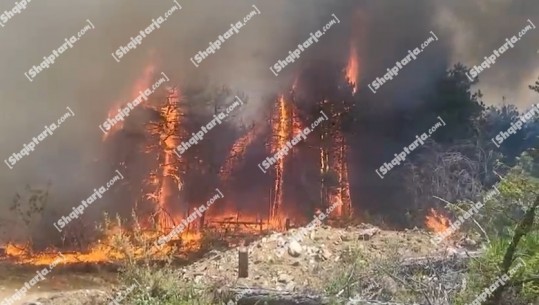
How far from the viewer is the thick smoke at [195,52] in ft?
24.9

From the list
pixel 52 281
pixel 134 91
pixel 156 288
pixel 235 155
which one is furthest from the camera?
pixel 235 155

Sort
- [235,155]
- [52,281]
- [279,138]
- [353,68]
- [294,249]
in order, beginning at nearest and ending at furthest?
[52,281] < [294,249] < [235,155] < [279,138] < [353,68]

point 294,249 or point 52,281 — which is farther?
point 294,249

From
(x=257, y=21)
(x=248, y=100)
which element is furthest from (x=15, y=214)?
(x=257, y=21)

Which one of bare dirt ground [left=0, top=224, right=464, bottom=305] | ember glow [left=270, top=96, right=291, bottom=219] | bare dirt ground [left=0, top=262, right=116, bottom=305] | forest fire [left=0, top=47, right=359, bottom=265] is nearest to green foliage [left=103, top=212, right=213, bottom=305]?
bare dirt ground [left=0, top=224, right=464, bottom=305]

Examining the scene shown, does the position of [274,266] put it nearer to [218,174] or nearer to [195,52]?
[218,174]

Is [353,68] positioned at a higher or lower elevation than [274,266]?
higher

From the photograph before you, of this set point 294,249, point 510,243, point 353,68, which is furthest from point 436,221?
point 510,243

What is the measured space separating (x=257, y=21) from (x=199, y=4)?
0.86 m

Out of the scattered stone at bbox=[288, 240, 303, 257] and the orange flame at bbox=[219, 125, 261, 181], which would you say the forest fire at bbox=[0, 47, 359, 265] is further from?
the scattered stone at bbox=[288, 240, 303, 257]

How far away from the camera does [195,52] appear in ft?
26.4

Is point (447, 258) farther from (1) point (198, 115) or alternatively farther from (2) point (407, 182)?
(1) point (198, 115)

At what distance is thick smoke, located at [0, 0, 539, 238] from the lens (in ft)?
24.9

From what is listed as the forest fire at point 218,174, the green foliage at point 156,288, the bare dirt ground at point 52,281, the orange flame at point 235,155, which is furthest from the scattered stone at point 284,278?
the bare dirt ground at point 52,281
